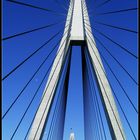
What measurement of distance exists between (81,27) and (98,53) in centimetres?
191

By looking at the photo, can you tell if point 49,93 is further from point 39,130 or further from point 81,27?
point 81,27

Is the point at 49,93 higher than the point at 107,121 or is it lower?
higher

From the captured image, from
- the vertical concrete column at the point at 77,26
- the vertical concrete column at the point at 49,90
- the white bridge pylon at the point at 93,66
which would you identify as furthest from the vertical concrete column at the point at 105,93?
the vertical concrete column at the point at 49,90

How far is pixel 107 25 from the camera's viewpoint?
13.9 meters

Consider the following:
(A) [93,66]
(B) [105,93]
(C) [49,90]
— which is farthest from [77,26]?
(B) [105,93]

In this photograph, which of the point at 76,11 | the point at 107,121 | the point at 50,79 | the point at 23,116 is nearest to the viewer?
the point at 23,116

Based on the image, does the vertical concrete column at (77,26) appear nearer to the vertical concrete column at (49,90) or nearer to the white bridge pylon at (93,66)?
the white bridge pylon at (93,66)

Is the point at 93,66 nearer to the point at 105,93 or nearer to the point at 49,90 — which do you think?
the point at 105,93

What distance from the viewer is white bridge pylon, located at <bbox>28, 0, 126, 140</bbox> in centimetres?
1296

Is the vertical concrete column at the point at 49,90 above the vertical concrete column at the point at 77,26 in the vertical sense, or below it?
below

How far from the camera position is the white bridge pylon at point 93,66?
13.0 m

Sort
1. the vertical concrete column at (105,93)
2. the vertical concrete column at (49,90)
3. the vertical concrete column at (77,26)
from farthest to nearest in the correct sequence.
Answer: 1. the vertical concrete column at (77,26)
2. the vertical concrete column at (105,93)
3. the vertical concrete column at (49,90)

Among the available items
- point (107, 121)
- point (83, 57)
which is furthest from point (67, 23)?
point (107, 121)

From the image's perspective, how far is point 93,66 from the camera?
15.2 m
